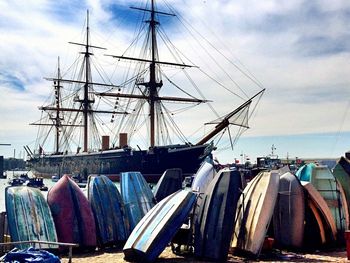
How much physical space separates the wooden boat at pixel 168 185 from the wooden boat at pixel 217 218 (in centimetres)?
457

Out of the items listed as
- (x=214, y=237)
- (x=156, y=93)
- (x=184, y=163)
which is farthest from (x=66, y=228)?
(x=156, y=93)

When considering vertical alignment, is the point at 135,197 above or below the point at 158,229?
above

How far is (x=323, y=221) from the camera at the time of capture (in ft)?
34.8

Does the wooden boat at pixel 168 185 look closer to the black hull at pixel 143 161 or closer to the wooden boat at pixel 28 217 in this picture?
the wooden boat at pixel 28 217

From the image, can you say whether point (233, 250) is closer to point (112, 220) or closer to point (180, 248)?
point (180, 248)

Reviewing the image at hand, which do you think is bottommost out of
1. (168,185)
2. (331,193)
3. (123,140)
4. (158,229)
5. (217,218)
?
(158,229)

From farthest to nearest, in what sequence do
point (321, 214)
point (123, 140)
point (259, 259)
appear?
1. point (123, 140)
2. point (321, 214)
3. point (259, 259)


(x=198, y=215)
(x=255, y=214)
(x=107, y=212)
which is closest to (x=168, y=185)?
(x=107, y=212)

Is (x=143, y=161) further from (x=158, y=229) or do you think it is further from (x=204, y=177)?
(x=158, y=229)

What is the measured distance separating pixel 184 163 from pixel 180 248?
37703mm

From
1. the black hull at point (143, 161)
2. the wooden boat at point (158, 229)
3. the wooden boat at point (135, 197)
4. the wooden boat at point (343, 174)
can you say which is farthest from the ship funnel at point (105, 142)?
the wooden boat at point (158, 229)

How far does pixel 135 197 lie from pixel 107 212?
120 cm

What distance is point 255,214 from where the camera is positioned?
9.60m

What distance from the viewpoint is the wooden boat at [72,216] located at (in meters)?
10.2
